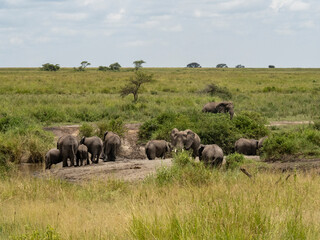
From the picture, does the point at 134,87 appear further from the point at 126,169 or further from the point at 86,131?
the point at 126,169

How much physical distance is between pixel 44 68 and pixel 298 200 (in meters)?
97.9

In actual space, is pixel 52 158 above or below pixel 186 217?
below

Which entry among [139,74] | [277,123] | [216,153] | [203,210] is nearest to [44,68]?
[139,74]

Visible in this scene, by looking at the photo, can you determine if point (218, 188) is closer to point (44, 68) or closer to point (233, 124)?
point (233, 124)

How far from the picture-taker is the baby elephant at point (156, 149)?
51.9 ft

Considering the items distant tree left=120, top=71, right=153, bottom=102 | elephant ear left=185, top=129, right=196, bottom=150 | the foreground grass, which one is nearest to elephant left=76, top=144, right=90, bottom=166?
elephant ear left=185, top=129, right=196, bottom=150

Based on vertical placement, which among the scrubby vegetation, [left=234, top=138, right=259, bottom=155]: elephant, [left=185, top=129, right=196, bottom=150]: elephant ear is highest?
the scrubby vegetation

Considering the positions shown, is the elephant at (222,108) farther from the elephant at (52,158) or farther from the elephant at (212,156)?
the elephant at (212,156)

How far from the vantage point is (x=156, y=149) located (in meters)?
16.0

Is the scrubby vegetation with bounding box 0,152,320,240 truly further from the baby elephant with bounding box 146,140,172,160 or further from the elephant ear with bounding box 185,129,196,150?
the baby elephant with bounding box 146,140,172,160

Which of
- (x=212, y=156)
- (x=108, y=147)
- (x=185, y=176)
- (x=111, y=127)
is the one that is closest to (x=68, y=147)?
(x=108, y=147)

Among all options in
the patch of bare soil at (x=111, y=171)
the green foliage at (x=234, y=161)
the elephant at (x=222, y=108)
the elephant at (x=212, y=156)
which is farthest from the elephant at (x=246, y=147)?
the elephant at (x=222, y=108)

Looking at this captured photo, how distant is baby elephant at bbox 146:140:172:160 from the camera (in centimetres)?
1583

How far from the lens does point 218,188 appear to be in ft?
25.8
